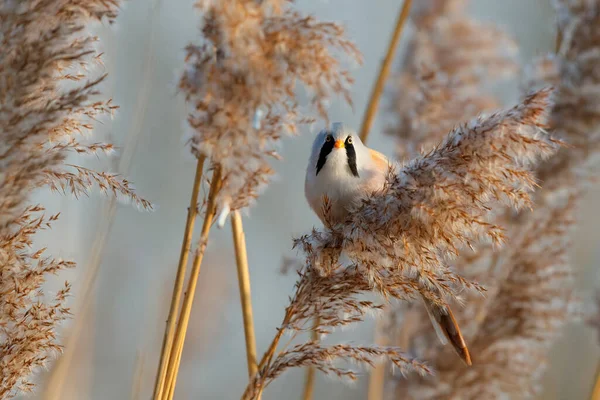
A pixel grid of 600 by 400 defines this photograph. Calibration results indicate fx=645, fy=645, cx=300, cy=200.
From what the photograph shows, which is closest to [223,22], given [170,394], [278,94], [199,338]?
[278,94]

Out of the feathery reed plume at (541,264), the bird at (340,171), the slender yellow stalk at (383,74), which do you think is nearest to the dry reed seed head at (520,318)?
the feathery reed plume at (541,264)

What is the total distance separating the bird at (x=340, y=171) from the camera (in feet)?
5.85

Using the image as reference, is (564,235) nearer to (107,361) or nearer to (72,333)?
(72,333)

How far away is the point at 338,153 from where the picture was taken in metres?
1.90

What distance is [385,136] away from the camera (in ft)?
7.91

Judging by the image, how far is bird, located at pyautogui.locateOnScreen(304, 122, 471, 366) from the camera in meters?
1.78

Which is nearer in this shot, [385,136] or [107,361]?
[385,136]

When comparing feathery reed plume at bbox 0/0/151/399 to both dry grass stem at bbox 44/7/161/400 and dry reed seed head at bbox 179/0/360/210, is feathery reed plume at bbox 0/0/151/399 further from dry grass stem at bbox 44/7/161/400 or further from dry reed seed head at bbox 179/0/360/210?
dry grass stem at bbox 44/7/161/400

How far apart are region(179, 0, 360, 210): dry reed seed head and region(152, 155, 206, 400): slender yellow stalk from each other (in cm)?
6

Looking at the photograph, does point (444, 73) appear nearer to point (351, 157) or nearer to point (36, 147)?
point (351, 157)

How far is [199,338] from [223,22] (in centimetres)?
186

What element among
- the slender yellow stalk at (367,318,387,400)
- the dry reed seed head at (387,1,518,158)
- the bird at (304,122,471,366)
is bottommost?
the slender yellow stalk at (367,318,387,400)

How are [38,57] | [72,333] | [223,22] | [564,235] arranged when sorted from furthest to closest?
1. [564,235]
2. [72,333]
3. [223,22]
4. [38,57]

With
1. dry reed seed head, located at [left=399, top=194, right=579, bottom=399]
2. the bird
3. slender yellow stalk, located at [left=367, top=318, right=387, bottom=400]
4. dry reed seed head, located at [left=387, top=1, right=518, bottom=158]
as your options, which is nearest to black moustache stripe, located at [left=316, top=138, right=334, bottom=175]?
the bird
